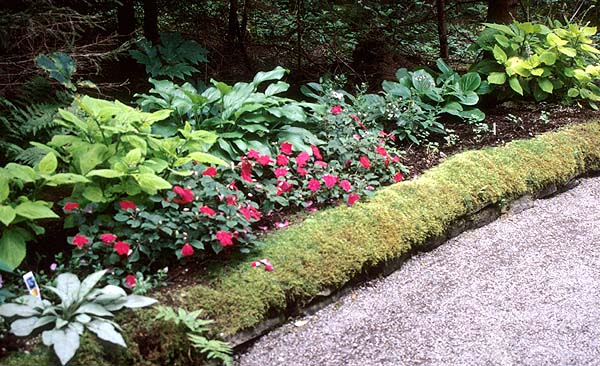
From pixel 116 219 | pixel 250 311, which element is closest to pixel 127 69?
pixel 116 219

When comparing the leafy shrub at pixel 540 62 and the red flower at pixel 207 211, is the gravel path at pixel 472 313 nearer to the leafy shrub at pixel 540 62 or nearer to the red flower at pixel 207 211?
the red flower at pixel 207 211

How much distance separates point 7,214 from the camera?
98.8 inches

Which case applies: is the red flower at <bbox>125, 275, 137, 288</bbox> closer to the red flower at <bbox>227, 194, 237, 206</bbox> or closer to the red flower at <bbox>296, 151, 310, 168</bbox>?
the red flower at <bbox>227, 194, 237, 206</bbox>

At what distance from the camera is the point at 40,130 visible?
3445mm

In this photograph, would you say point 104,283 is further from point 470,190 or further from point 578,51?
point 578,51

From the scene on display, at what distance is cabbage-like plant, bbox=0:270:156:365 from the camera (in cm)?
224

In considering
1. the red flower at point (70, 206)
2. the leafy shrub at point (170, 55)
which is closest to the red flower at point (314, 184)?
the red flower at point (70, 206)

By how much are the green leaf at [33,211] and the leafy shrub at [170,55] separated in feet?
9.02

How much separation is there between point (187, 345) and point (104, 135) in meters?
1.25

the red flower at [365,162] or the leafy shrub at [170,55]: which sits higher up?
the leafy shrub at [170,55]

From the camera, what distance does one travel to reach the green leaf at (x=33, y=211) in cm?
257

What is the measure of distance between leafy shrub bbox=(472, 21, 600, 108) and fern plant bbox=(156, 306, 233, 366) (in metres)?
3.59

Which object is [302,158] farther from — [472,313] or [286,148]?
[472,313]

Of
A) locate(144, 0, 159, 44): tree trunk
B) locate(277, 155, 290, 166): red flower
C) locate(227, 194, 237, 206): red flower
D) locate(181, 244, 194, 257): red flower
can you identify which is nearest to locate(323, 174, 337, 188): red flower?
locate(277, 155, 290, 166): red flower
